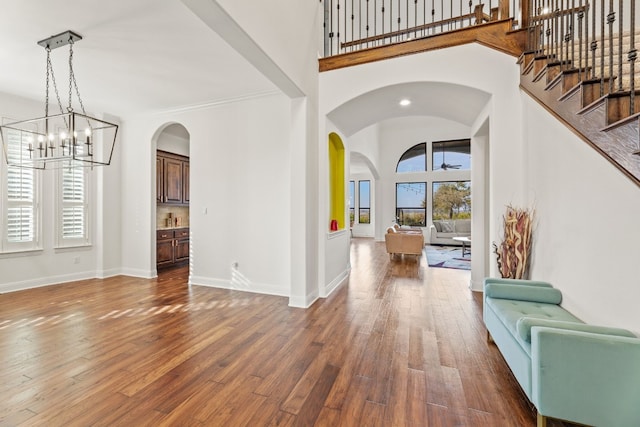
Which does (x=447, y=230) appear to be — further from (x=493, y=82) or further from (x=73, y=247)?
(x=73, y=247)

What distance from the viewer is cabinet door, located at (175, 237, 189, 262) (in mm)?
6258

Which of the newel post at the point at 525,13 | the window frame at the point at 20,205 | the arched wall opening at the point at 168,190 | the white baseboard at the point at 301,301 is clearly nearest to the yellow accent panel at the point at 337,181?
the white baseboard at the point at 301,301

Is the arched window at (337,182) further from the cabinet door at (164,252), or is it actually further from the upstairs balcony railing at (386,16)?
the cabinet door at (164,252)

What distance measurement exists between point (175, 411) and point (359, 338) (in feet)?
5.35

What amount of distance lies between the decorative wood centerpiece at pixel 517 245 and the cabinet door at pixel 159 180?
19.8 feet

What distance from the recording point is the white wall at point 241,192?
4.25m

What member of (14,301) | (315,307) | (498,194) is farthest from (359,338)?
(14,301)

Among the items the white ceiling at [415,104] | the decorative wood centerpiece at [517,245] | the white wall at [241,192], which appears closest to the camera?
the decorative wood centerpiece at [517,245]

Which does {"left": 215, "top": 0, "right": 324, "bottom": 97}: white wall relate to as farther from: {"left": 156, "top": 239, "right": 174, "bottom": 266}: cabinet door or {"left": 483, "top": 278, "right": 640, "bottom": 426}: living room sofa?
{"left": 156, "top": 239, "right": 174, "bottom": 266}: cabinet door

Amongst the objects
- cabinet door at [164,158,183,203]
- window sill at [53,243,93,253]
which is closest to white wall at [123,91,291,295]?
cabinet door at [164,158,183,203]

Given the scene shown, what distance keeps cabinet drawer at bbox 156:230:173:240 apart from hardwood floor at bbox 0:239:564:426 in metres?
1.93

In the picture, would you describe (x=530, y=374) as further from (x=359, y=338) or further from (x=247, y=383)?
(x=247, y=383)

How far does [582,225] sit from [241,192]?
13.3 feet

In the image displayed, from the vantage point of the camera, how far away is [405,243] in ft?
22.9
